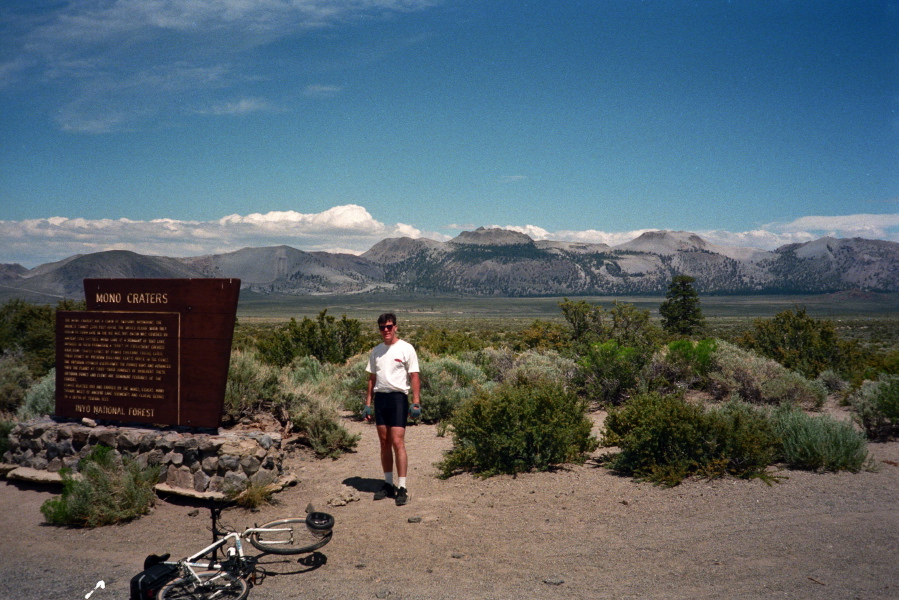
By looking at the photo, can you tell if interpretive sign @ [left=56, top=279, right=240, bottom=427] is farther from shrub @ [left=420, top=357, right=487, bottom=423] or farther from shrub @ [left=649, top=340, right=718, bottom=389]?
shrub @ [left=649, top=340, right=718, bottom=389]

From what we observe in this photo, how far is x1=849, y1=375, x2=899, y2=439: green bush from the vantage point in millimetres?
9078

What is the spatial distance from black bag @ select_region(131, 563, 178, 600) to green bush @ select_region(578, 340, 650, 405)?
10.2 metres

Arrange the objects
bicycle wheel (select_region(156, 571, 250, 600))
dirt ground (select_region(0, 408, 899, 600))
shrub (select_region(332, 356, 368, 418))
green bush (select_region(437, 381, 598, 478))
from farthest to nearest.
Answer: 1. shrub (select_region(332, 356, 368, 418))
2. green bush (select_region(437, 381, 598, 478))
3. dirt ground (select_region(0, 408, 899, 600))
4. bicycle wheel (select_region(156, 571, 250, 600))

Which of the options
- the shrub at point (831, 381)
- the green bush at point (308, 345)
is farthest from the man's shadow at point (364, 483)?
the shrub at point (831, 381)

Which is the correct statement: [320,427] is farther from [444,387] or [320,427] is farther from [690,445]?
[690,445]

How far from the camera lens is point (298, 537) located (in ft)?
20.0

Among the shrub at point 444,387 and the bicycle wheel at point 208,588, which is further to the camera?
the shrub at point 444,387

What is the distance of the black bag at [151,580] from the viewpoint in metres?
4.29

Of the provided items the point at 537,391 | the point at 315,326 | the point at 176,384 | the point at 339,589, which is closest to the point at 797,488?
the point at 537,391

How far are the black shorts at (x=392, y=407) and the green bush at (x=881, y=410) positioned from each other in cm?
731

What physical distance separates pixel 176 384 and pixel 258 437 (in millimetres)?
1310

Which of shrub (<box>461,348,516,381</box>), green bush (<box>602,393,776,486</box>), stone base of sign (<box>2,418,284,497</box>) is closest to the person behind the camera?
green bush (<box>602,393,776,486</box>)

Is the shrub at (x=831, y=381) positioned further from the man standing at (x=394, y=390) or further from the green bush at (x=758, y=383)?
the man standing at (x=394, y=390)

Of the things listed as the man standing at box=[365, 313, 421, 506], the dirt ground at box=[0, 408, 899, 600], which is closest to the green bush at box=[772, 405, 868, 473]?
the dirt ground at box=[0, 408, 899, 600]
